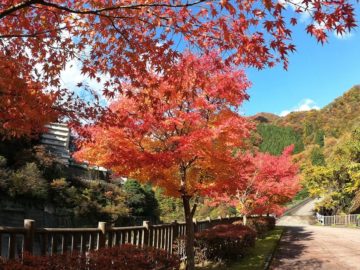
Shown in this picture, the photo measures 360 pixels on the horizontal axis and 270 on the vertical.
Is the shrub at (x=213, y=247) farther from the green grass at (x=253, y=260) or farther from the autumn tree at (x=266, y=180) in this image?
the autumn tree at (x=266, y=180)

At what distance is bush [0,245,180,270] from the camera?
16.5 feet

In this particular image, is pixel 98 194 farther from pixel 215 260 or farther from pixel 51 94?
pixel 51 94

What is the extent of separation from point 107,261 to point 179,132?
5.46 m

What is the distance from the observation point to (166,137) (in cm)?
1105

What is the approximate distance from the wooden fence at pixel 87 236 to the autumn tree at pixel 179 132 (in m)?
1.12

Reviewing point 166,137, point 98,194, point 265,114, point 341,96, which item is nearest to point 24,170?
point 98,194

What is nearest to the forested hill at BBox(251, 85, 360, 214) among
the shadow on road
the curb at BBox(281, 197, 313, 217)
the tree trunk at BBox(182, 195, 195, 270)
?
the curb at BBox(281, 197, 313, 217)

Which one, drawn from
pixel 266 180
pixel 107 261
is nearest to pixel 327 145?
pixel 266 180

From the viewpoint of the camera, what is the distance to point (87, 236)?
7887 millimetres

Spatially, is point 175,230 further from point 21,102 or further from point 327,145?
point 327,145

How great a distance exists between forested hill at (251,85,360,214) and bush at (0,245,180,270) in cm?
3176

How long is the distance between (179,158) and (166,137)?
119 cm

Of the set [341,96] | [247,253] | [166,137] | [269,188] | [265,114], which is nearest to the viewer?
[166,137]

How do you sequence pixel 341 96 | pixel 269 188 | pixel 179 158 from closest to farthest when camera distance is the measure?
pixel 179 158
pixel 269 188
pixel 341 96
